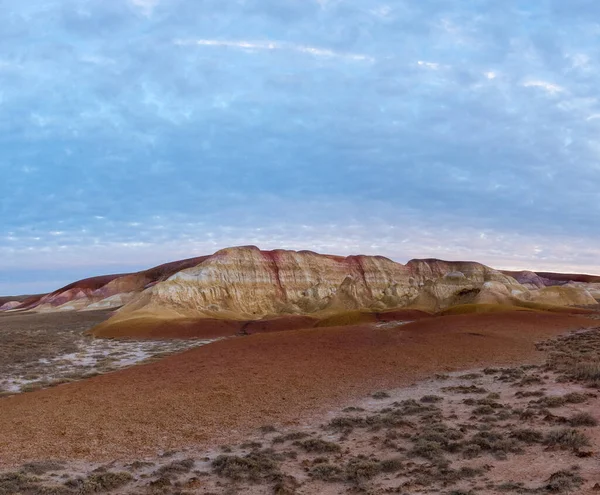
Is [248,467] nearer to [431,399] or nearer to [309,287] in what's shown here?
[431,399]

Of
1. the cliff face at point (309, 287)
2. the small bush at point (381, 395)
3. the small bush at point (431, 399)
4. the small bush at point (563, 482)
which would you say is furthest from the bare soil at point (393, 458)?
the cliff face at point (309, 287)

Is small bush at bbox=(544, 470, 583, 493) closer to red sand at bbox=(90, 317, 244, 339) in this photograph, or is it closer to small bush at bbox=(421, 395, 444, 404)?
small bush at bbox=(421, 395, 444, 404)

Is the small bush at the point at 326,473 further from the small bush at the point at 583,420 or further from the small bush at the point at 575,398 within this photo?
the small bush at the point at 575,398

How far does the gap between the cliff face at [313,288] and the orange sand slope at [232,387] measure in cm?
3030

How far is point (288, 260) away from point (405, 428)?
63.2 m

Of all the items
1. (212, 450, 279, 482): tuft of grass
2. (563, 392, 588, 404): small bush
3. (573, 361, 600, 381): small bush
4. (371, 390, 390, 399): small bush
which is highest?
(573, 361, 600, 381): small bush

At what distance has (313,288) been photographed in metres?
72.9

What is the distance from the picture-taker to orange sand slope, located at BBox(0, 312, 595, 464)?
12.4m

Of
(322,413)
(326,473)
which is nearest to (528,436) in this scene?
(326,473)

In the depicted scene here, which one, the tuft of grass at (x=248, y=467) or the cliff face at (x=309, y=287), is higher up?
the cliff face at (x=309, y=287)

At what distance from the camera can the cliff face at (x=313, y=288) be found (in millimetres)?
61219

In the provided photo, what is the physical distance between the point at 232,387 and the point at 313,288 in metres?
55.3

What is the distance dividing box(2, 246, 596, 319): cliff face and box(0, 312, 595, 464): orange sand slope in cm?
3030

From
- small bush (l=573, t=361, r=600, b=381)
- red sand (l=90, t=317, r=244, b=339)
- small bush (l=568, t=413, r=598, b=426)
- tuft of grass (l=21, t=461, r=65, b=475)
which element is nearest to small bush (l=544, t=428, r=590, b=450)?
small bush (l=568, t=413, r=598, b=426)
